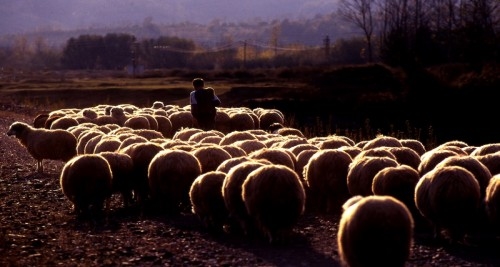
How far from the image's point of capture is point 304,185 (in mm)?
14289

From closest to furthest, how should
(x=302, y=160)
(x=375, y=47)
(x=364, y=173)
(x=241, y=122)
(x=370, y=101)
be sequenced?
(x=364, y=173) < (x=302, y=160) < (x=241, y=122) < (x=370, y=101) < (x=375, y=47)

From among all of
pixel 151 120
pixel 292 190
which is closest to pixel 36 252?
pixel 292 190

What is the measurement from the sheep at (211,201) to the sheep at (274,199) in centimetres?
103

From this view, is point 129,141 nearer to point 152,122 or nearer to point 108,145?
point 108,145

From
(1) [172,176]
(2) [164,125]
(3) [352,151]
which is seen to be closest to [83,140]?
(2) [164,125]

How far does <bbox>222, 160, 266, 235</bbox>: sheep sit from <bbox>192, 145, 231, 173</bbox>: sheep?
2.04m

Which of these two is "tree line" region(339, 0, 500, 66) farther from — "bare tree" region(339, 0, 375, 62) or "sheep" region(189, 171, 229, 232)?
"sheep" region(189, 171, 229, 232)

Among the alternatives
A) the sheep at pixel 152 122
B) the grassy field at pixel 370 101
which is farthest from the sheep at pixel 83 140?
the grassy field at pixel 370 101

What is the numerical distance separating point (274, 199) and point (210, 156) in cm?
348

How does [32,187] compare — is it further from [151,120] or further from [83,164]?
[151,120]

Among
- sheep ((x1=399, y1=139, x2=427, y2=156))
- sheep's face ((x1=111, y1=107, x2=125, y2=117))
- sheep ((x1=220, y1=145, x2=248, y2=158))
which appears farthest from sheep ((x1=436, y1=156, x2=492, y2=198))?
sheep's face ((x1=111, y1=107, x2=125, y2=117))

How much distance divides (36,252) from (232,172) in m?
3.14

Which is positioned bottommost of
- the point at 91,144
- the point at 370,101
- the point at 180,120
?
the point at 370,101

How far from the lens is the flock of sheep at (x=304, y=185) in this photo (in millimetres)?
9125
